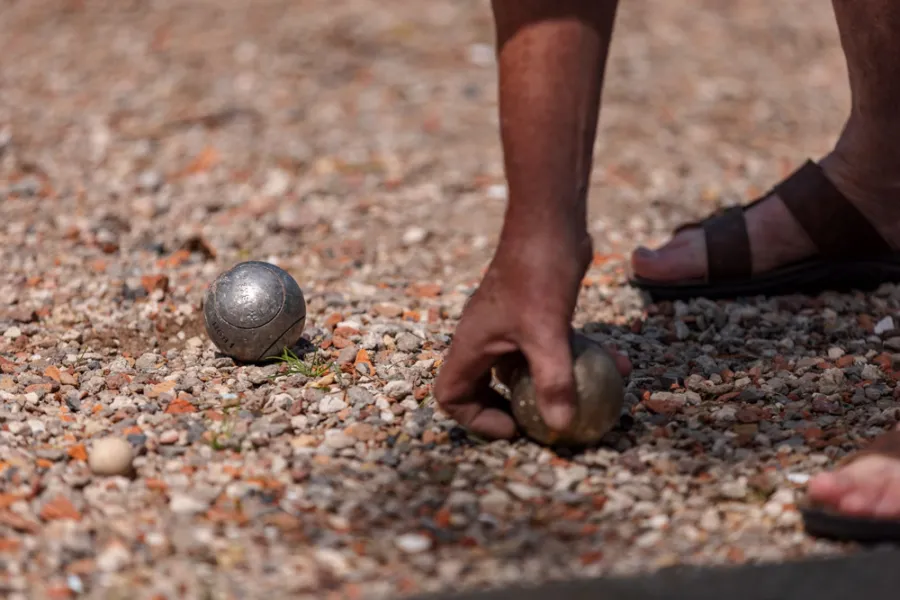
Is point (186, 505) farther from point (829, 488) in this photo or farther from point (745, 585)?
point (829, 488)

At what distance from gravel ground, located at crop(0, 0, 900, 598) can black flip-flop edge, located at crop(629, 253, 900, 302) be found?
0.27 feet

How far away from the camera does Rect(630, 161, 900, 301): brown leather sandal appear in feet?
13.1

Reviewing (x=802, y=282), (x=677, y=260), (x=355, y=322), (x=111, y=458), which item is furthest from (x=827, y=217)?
(x=111, y=458)

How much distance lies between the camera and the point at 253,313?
11.5 feet

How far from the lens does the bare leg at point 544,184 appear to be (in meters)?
2.73

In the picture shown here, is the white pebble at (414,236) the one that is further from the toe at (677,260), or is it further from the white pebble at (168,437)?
the white pebble at (168,437)

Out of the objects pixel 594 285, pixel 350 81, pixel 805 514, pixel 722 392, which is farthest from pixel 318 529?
pixel 350 81

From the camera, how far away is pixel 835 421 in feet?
10.6

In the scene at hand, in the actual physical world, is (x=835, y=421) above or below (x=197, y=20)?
below

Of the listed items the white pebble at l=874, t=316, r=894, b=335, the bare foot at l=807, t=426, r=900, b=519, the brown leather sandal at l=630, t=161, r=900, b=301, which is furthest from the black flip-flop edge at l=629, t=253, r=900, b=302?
the bare foot at l=807, t=426, r=900, b=519

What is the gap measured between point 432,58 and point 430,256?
9.11 feet

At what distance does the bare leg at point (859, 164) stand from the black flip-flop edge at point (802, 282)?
36 millimetres

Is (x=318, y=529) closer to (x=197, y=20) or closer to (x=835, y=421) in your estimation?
(x=835, y=421)

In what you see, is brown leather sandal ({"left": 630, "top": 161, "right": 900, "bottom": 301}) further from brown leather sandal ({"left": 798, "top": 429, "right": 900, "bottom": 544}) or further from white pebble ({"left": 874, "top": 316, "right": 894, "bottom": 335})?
brown leather sandal ({"left": 798, "top": 429, "right": 900, "bottom": 544})
